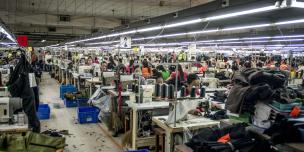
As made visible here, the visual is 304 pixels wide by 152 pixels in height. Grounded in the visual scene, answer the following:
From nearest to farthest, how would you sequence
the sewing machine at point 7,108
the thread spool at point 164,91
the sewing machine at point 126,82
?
the sewing machine at point 7,108 → the thread spool at point 164,91 → the sewing machine at point 126,82

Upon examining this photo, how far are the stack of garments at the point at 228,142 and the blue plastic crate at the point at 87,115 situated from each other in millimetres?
5570

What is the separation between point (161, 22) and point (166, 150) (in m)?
2.85

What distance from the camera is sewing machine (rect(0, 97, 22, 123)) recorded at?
4809 mm

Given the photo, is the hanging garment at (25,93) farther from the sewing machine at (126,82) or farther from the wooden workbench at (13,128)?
the sewing machine at (126,82)

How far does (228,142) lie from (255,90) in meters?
0.79

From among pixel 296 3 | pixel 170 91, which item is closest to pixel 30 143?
pixel 170 91

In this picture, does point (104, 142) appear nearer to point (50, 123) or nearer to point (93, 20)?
Answer: point (50, 123)

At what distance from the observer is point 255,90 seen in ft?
10.9

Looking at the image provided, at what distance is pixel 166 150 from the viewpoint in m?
4.93

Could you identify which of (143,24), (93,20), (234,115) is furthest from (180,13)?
(93,20)

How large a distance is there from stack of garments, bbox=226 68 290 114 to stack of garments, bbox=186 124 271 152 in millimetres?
312

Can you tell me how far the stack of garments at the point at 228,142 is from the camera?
8.96 ft

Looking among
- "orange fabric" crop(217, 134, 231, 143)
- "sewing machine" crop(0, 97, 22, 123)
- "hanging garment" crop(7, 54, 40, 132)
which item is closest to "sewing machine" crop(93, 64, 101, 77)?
"hanging garment" crop(7, 54, 40, 132)

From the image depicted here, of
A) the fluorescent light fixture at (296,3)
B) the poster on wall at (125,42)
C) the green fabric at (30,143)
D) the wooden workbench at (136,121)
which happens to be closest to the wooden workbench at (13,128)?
the green fabric at (30,143)
